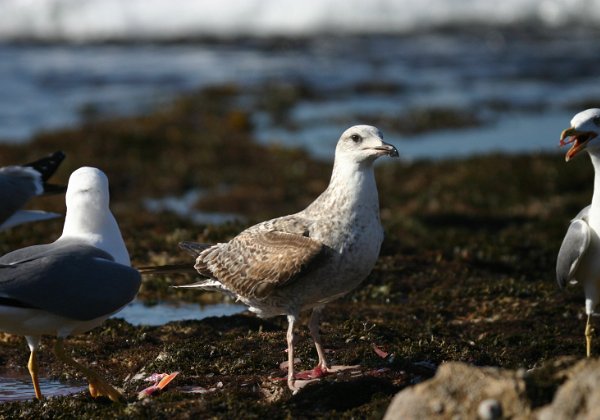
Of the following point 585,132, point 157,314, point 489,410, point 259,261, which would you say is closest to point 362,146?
point 259,261

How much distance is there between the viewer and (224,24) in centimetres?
4156

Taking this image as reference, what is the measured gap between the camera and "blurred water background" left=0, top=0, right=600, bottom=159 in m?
21.4

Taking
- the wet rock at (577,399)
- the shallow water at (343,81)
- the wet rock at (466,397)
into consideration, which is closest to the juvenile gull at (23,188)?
the wet rock at (466,397)

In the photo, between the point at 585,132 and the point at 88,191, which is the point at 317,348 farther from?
the point at 585,132

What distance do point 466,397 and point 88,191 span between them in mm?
3497

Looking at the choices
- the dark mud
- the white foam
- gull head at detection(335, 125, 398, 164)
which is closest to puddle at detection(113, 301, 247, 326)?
the dark mud

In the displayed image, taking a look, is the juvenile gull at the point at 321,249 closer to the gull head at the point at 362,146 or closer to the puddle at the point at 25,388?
the gull head at the point at 362,146

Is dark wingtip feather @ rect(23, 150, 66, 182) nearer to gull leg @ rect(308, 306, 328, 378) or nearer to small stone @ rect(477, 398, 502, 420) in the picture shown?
gull leg @ rect(308, 306, 328, 378)

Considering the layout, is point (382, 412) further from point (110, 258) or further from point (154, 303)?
point (154, 303)

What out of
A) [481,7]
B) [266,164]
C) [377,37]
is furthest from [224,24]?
[266,164]

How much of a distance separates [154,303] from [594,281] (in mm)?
4076

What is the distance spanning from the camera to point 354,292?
373 inches

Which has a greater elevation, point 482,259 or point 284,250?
point 284,250

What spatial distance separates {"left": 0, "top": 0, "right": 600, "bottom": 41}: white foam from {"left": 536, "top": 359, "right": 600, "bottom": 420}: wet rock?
3580 centimetres
